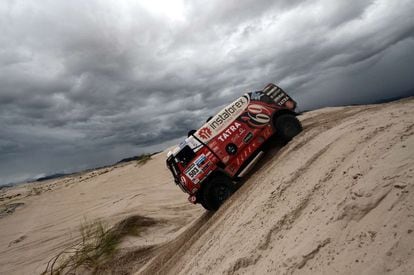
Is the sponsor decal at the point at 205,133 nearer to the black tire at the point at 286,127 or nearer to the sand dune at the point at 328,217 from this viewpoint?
the black tire at the point at 286,127

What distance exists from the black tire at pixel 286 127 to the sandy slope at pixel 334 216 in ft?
14.0

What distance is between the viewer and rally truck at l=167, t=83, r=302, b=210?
9.80 m

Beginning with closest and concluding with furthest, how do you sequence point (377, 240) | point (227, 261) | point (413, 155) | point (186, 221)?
1. point (377, 240)
2. point (413, 155)
3. point (227, 261)
4. point (186, 221)

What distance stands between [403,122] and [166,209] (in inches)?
382

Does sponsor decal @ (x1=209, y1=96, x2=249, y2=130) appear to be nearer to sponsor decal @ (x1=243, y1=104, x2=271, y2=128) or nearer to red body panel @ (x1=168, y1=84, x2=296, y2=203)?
red body panel @ (x1=168, y1=84, x2=296, y2=203)

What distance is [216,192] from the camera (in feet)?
32.1

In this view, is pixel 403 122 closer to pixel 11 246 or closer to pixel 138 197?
pixel 138 197

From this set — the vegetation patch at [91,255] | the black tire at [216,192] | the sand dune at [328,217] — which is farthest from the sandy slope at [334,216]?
the black tire at [216,192]

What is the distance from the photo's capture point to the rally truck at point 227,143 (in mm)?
9797

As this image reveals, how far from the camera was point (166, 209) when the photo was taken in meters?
12.9

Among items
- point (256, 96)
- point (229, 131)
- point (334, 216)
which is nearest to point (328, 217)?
point (334, 216)

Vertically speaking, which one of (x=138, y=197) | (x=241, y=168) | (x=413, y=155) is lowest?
(x=413, y=155)

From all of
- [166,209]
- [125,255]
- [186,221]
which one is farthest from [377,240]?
[166,209]

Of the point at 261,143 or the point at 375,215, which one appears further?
the point at 261,143
